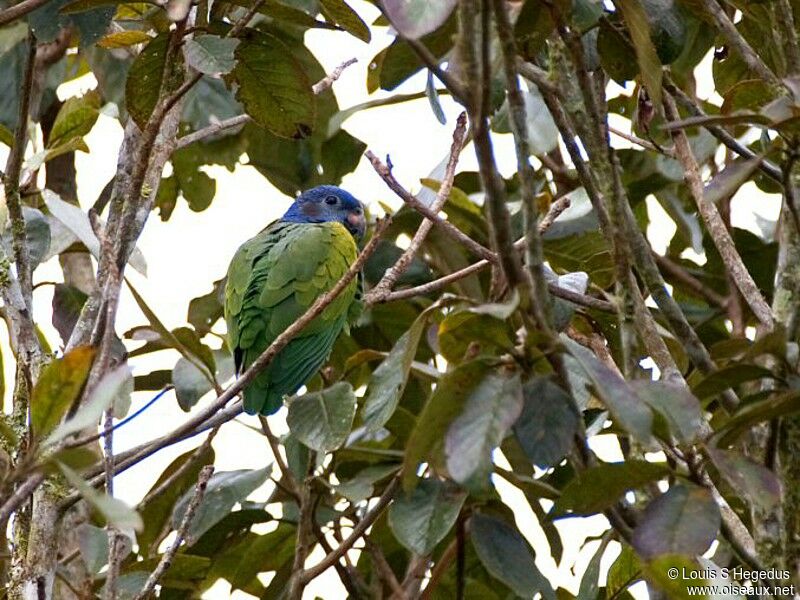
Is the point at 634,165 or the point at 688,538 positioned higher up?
the point at 634,165

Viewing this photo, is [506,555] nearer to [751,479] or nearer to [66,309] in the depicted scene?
[751,479]

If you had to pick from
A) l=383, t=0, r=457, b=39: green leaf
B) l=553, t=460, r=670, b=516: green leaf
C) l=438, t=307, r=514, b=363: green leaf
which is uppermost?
l=383, t=0, r=457, b=39: green leaf

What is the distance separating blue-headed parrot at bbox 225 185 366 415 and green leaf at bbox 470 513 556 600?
3.28ft

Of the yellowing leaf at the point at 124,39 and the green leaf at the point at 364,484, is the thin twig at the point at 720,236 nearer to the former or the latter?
the green leaf at the point at 364,484

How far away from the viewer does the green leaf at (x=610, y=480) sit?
1730 mm

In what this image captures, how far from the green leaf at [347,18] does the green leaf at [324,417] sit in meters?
0.78

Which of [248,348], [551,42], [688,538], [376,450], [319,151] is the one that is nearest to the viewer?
[688,538]

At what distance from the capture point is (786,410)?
1.65m

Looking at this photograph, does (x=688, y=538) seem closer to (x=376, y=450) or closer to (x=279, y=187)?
(x=376, y=450)

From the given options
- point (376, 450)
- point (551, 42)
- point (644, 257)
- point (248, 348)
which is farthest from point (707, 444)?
point (248, 348)

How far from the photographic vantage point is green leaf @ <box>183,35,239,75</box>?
88.4 inches

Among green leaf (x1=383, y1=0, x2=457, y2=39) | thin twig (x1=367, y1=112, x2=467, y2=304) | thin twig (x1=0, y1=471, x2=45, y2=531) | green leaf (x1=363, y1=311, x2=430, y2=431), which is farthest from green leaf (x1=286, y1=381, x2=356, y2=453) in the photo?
green leaf (x1=383, y1=0, x2=457, y2=39)

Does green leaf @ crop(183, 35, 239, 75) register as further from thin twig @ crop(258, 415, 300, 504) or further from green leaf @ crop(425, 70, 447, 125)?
thin twig @ crop(258, 415, 300, 504)

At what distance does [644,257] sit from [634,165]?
1.71 meters
